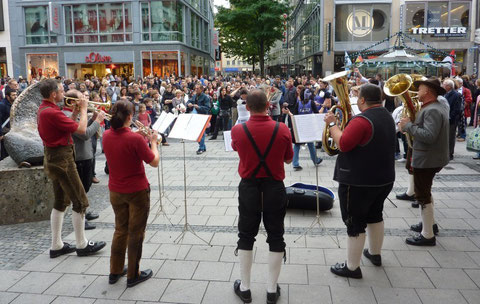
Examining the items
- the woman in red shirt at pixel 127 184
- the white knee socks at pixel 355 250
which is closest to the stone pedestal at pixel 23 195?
the woman in red shirt at pixel 127 184

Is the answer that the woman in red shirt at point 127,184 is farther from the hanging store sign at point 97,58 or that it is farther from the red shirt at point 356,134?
the hanging store sign at point 97,58

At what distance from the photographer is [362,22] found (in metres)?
29.0

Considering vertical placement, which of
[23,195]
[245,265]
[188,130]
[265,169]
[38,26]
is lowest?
[245,265]

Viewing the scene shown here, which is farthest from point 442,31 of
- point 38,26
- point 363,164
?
point 38,26

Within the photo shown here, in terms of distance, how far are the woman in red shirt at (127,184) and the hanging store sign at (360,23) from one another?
91.7 feet

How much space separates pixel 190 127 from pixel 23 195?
112 inches

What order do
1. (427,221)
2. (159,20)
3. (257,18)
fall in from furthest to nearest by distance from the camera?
(257,18) < (159,20) < (427,221)

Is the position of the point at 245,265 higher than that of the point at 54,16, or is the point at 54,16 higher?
the point at 54,16

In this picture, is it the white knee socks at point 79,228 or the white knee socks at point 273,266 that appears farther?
the white knee socks at point 79,228

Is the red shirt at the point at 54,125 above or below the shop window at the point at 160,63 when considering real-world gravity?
below

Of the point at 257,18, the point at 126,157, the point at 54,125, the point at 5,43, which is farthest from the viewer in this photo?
the point at 257,18

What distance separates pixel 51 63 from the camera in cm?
3030

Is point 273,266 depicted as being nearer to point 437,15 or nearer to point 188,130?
point 188,130

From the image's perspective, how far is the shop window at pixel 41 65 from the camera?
98.9 feet
